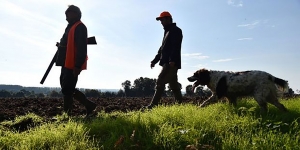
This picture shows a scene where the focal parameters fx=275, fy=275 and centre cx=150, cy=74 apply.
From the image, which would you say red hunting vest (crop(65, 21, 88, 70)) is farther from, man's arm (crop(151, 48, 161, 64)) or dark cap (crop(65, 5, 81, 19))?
man's arm (crop(151, 48, 161, 64))

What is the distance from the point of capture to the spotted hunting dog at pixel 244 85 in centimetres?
A: 569

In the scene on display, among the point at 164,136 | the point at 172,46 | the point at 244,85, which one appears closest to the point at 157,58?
the point at 172,46

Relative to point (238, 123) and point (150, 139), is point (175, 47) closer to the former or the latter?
point (238, 123)

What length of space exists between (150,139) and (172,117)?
44.4 inches

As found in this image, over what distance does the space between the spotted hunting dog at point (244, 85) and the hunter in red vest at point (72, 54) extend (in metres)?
3.01

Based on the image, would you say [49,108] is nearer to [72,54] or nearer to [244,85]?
[72,54]

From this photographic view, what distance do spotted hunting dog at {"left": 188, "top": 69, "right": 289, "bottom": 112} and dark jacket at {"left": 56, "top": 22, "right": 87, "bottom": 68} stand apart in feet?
9.79

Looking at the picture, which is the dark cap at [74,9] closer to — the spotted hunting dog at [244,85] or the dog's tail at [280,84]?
the spotted hunting dog at [244,85]

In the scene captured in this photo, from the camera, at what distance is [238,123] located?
4125 mm

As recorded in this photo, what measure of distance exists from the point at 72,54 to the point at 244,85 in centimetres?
380

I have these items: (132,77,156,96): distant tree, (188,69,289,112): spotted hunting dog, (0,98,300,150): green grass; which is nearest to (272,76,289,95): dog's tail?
(188,69,289,112): spotted hunting dog

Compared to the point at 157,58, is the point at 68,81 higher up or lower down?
lower down

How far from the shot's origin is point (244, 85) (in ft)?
19.8

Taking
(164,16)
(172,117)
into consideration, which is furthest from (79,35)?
(172,117)
